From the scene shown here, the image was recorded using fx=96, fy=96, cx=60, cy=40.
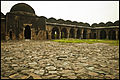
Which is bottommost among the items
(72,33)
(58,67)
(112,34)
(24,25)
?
(58,67)

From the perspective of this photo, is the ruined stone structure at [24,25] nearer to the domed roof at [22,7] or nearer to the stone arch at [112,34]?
the domed roof at [22,7]

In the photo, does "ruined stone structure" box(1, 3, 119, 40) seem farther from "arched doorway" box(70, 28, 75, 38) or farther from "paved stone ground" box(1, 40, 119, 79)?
"paved stone ground" box(1, 40, 119, 79)

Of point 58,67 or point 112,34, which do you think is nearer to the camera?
point 58,67

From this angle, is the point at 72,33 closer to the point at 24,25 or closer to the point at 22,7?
the point at 24,25

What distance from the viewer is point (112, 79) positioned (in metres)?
2.04

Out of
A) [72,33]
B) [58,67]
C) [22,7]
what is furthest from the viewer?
[72,33]

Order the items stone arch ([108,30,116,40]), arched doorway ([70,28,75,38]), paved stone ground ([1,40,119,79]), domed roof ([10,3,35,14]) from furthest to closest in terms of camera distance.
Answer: stone arch ([108,30,116,40]), arched doorway ([70,28,75,38]), domed roof ([10,3,35,14]), paved stone ground ([1,40,119,79])

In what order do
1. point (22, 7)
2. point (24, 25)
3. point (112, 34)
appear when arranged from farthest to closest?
point (112, 34) → point (22, 7) → point (24, 25)

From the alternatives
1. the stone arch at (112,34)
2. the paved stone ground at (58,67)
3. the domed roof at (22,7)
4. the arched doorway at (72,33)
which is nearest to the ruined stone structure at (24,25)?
the domed roof at (22,7)

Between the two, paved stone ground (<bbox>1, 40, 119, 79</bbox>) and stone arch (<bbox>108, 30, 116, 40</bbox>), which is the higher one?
stone arch (<bbox>108, 30, 116, 40</bbox>)

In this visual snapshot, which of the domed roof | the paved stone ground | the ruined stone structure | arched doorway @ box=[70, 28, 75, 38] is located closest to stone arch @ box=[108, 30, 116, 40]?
arched doorway @ box=[70, 28, 75, 38]

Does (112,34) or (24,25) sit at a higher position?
(24,25)

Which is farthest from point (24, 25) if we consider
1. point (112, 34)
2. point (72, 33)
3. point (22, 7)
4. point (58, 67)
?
point (112, 34)

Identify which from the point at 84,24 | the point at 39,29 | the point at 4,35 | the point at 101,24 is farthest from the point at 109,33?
the point at 4,35
